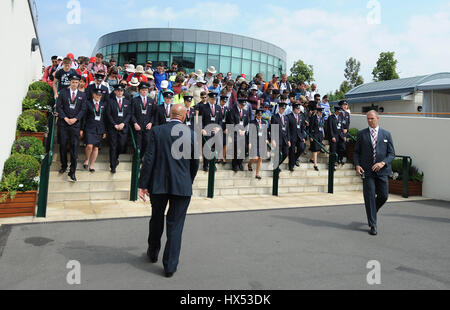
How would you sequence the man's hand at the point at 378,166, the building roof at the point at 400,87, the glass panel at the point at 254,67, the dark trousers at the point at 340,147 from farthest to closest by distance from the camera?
the glass panel at the point at 254,67
the building roof at the point at 400,87
the dark trousers at the point at 340,147
the man's hand at the point at 378,166

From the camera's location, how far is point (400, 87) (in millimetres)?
20047

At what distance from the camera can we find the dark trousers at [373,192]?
621 cm

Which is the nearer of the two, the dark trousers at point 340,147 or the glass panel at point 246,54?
the dark trousers at point 340,147

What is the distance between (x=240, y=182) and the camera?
10.0 meters

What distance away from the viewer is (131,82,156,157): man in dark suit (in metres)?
9.08

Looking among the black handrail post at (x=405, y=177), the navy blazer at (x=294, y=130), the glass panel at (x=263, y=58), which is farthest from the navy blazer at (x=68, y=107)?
the glass panel at (x=263, y=58)

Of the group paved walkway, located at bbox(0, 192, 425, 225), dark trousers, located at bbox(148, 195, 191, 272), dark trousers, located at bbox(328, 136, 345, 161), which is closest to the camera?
dark trousers, located at bbox(148, 195, 191, 272)

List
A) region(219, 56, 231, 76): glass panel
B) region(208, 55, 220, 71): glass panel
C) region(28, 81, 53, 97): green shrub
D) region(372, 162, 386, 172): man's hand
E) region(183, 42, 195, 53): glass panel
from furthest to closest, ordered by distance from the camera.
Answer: region(219, 56, 231, 76): glass panel, region(208, 55, 220, 71): glass panel, region(183, 42, 195, 53): glass panel, region(28, 81, 53, 97): green shrub, region(372, 162, 386, 172): man's hand

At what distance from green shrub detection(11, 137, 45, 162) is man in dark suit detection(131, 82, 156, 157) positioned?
2.33 meters

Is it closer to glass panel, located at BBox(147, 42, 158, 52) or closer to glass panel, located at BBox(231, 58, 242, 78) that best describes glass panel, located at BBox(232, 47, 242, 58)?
glass panel, located at BBox(231, 58, 242, 78)

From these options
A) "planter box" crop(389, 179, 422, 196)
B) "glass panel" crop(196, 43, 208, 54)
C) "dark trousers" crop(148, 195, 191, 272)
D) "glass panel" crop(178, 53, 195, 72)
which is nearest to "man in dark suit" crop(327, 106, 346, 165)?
"planter box" crop(389, 179, 422, 196)

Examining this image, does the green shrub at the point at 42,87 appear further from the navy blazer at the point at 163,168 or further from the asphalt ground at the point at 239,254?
the navy blazer at the point at 163,168

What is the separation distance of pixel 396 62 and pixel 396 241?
33836 mm

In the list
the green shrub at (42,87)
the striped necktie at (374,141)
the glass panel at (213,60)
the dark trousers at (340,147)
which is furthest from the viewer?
the glass panel at (213,60)
